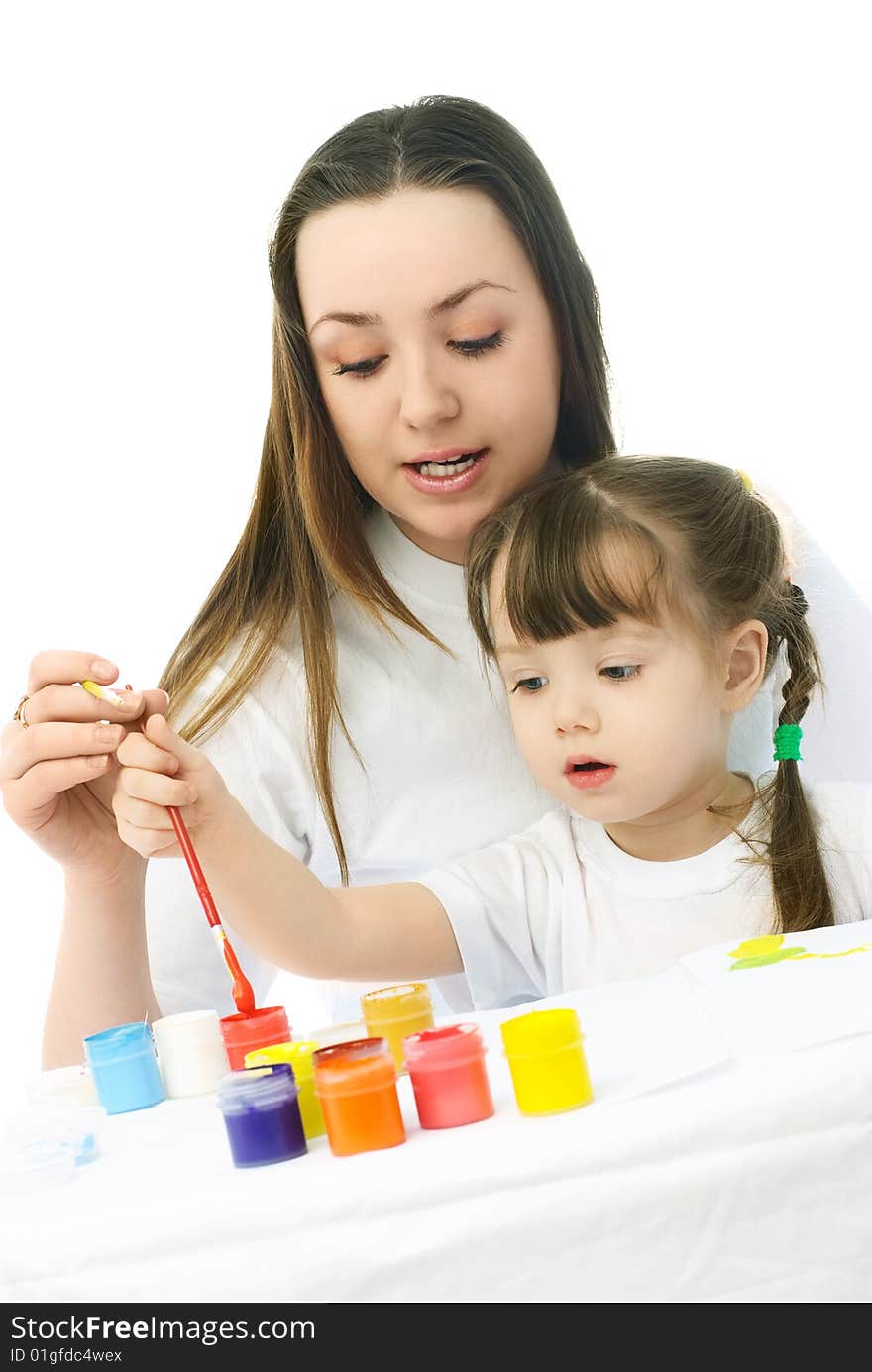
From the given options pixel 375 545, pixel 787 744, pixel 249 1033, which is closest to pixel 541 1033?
pixel 249 1033

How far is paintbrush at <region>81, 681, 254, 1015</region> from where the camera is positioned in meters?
0.96

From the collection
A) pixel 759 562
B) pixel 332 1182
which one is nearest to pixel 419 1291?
pixel 332 1182

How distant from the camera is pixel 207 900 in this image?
982 mm

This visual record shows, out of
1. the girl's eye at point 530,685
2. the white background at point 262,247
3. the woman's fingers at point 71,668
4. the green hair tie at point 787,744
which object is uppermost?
the white background at point 262,247

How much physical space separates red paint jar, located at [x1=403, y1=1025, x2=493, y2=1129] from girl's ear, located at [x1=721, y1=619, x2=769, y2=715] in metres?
0.59

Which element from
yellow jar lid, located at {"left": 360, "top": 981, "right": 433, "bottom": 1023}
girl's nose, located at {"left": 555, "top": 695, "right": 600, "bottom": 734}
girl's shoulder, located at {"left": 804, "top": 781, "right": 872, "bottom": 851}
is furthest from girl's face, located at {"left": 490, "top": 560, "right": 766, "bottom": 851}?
yellow jar lid, located at {"left": 360, "top": 981, "right": 433, "bottom": 1023}

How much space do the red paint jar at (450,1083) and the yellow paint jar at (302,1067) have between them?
0.06 metres

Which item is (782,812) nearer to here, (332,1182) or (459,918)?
(459,918)

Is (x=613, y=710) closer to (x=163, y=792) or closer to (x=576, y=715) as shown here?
(x=576, y=715)

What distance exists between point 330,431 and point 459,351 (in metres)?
0.16

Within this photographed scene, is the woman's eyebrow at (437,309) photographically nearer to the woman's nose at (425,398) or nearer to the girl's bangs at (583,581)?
the woman's nose at (425,398)

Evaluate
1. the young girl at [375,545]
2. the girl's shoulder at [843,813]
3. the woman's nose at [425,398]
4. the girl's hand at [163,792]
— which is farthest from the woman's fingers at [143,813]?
the girl's shoulder at [843,813]

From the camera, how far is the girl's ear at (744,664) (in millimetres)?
1266

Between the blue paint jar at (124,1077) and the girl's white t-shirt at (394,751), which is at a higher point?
the girl's white t-shirt at (394,751)
